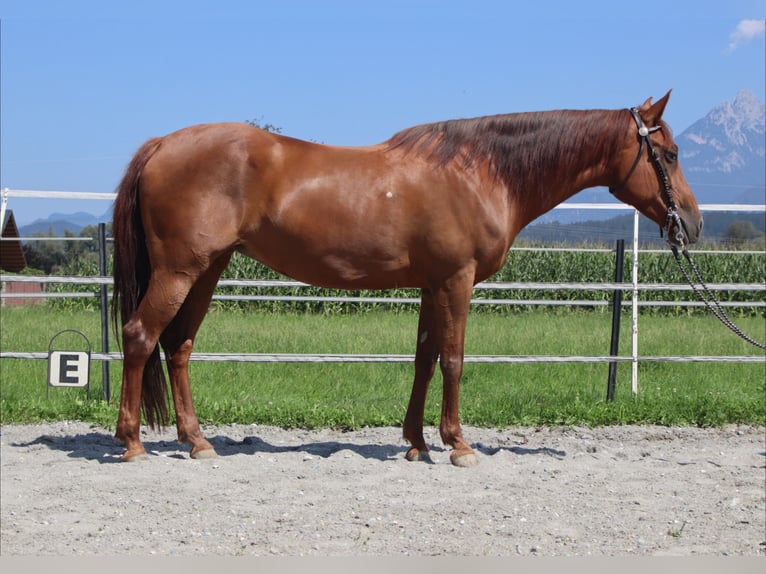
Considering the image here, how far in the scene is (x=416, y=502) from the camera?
387 centimetres

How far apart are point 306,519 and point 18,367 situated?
465 centimetres

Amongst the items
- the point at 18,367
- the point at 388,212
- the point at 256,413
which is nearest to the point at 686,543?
the point at 388,212

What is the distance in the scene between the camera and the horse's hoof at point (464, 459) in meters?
4.59

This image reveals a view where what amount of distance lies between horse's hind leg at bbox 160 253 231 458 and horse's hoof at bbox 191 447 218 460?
0.06 metres

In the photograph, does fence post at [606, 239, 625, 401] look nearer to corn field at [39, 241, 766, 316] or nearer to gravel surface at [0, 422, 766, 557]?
gravel surface at [0, 422, 766, 557]

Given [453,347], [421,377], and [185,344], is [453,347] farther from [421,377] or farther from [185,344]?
[185,344]

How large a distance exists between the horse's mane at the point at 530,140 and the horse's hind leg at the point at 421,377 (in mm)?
912

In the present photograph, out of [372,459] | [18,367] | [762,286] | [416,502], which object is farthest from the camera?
[18,367]

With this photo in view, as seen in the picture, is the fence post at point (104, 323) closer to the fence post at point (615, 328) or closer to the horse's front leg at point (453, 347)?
the horse's front leg at point (453, 347)

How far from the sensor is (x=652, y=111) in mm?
4633

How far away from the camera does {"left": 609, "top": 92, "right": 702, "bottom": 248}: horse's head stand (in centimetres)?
462

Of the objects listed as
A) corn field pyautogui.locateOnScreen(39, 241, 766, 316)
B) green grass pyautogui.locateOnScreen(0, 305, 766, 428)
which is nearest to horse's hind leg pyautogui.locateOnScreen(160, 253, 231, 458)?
green grass pyautogui.locateOnScreen(0, 305, 766, 428)

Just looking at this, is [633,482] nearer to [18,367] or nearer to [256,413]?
[256,413]

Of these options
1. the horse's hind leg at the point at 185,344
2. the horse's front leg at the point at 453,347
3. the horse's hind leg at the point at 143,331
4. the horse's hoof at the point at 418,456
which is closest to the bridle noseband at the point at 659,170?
the horse's front leg at the point at 453,347
